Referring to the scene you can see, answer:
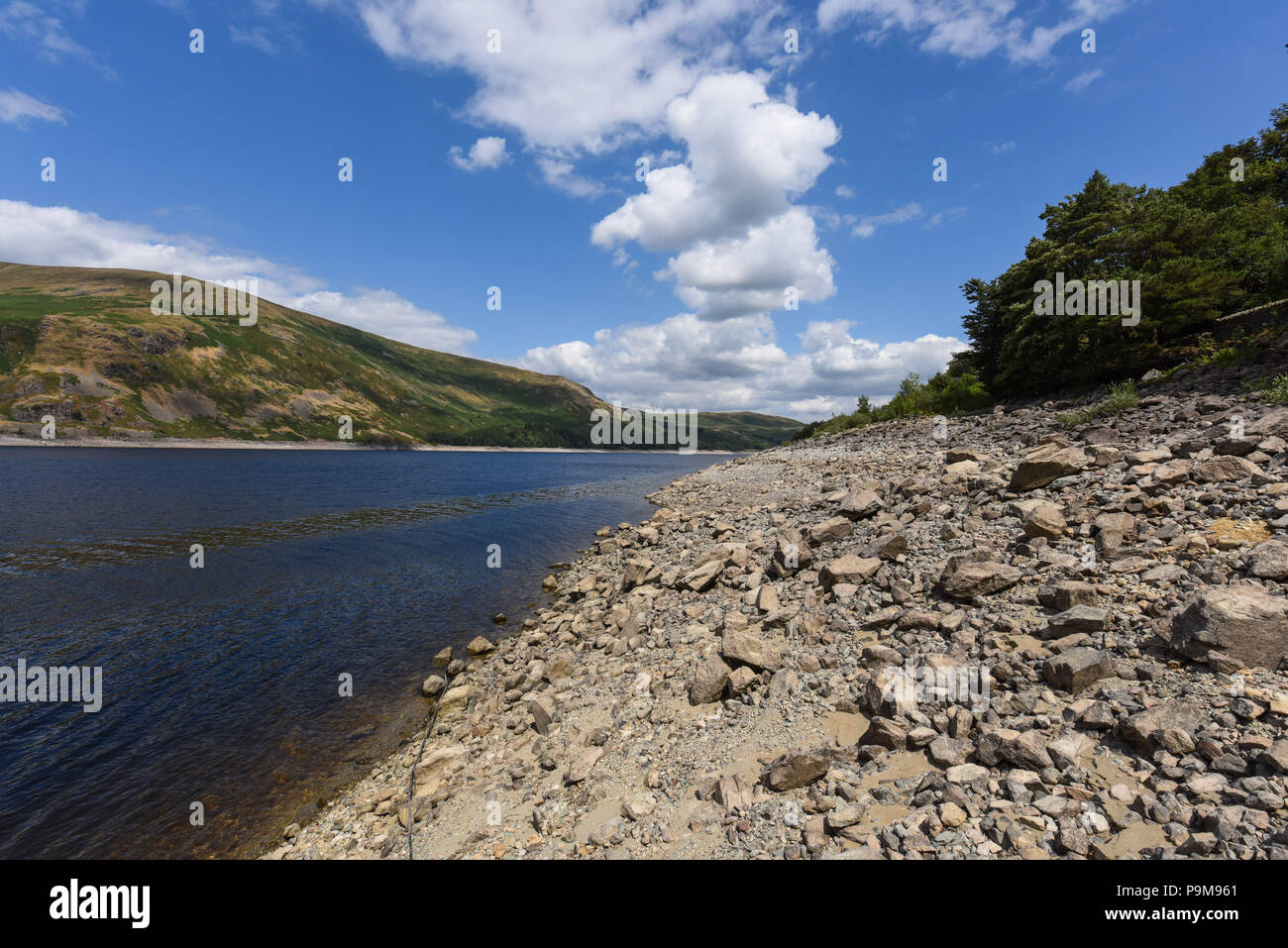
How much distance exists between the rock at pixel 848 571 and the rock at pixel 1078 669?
4.96m

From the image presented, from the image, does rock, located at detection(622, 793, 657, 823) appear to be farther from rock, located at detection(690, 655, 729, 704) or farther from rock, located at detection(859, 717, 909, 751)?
rock, located at detection(859, 717, 909, 751)

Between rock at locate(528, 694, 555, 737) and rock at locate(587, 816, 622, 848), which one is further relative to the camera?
rock at locate(528, 694, 555, 737)

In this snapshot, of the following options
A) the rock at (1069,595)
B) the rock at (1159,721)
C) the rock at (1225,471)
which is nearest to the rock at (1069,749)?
the rock at (1159,721)

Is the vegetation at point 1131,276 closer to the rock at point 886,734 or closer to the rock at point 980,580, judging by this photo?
the rock at point 980,580

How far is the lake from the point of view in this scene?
1140 cm

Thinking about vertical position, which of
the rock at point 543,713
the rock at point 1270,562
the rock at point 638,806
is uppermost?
the rock at point 1270,562

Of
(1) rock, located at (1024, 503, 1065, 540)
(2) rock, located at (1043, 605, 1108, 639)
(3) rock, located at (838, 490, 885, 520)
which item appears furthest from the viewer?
(3) rock, located at (838, 490, 885, 520)

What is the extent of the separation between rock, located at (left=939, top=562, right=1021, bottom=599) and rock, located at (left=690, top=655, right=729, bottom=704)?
5.16 meters

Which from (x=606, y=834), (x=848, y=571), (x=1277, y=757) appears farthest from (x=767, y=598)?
(x=1277, y=757)

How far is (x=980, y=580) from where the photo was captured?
9.95 meters

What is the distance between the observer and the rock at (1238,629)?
20.9ft

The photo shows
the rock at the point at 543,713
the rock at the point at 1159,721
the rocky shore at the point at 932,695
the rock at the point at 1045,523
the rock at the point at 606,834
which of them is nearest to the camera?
the rocky shore at the point at 932,695

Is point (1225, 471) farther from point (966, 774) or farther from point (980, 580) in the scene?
point (966, 774)

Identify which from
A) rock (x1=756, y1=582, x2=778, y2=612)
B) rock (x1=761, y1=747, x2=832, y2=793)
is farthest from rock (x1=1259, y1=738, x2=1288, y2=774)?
rock (x1=756, y1=582, x2=778, y2=612)
